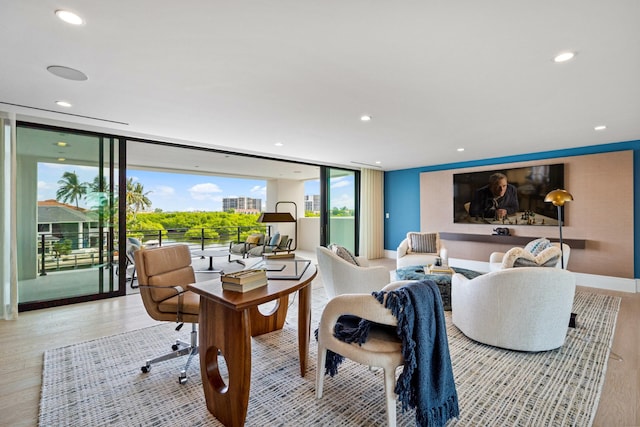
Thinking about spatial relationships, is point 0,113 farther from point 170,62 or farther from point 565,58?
point 565,58

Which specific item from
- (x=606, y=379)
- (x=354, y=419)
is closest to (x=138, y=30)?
(x=354, y=419)

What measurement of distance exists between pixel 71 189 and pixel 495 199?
23.5 feet

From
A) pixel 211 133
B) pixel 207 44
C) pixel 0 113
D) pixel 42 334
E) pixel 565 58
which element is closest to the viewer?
pixel 207 44

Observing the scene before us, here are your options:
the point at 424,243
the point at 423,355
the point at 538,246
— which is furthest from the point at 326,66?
the point at 424,243

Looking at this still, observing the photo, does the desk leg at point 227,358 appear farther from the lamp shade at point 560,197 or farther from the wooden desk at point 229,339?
the lamp shade at point 560,197

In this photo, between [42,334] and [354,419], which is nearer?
[354,419]

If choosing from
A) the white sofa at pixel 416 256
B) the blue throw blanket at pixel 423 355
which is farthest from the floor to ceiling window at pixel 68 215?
the white sofa at pixel 416 256

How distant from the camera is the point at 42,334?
3055 millimetres

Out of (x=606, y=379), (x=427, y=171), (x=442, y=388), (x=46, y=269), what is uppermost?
(x=427, y=171)

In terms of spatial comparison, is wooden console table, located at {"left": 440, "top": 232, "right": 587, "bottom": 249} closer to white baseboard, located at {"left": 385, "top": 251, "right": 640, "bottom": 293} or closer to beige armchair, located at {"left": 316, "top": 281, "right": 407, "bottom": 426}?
white baseboard, located at {"left": 385, "top": 251, "right": 640, "bottom": 293}

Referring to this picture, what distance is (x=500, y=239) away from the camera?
19.4 feet

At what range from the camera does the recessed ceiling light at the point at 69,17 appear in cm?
169

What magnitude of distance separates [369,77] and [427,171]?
17.1ft

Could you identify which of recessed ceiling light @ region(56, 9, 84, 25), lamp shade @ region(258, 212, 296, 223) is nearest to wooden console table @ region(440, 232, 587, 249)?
lamp shade @ region(258, 212, 296, 223)
